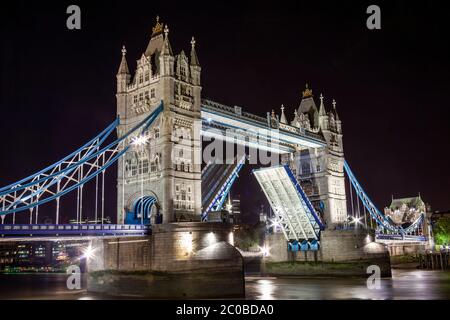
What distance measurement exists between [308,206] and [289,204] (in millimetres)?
1627

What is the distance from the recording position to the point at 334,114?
188ft

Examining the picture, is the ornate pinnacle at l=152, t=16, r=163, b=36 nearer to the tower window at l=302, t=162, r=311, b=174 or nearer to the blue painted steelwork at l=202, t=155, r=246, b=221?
the blue painted steelwork at l=202, t=155, r=246, b=221

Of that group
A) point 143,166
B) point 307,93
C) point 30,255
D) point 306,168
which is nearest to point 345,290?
point 143,166

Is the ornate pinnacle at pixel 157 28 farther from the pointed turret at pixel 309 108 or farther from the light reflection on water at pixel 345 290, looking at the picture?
the pointed turret at pixel 309 108

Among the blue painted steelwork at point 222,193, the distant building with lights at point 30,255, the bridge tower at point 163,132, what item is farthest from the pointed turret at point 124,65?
the distant building with lights at point 30,255

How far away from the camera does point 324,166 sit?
174ft

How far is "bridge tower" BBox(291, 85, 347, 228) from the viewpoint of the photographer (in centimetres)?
5256

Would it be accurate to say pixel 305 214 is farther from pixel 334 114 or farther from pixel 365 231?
pixel 334 114

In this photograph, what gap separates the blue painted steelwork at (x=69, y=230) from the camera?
27.2 metres

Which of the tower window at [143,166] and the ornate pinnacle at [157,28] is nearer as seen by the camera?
the tower window at [143,166]

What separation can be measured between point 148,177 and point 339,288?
15.9 m

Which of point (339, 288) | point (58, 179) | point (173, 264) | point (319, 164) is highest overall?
point (319, 164)

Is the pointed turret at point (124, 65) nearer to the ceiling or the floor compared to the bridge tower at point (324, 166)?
nearer to the ceiling
